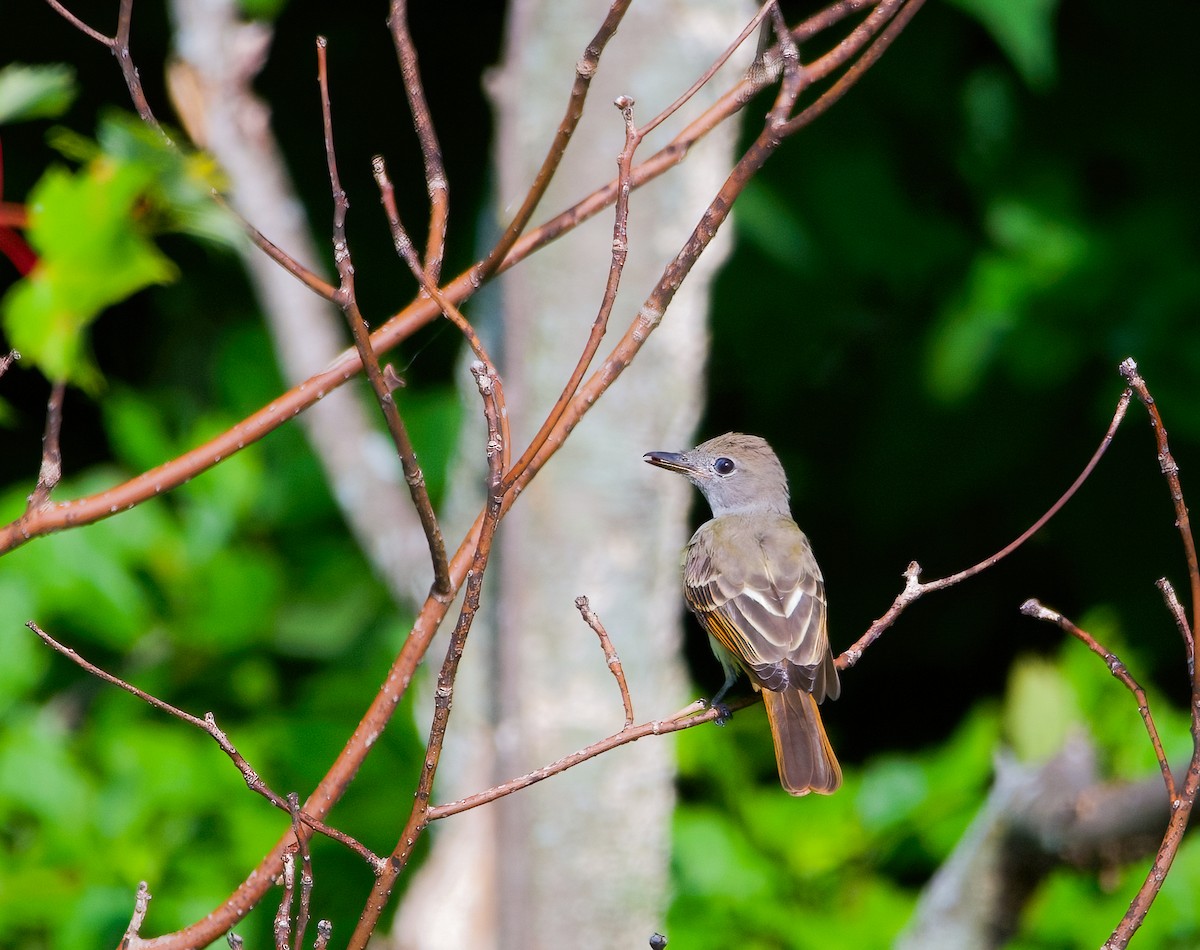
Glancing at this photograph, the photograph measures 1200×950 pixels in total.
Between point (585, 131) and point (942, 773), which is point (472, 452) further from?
point (942, 773)

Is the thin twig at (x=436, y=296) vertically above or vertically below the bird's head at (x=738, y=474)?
below

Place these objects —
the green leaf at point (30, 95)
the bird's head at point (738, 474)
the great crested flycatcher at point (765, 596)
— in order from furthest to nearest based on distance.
Answer: the bird's head at point (738, 474) < the great crested flycatcher at point (765, 596) < the green leaf at point (30, 95)

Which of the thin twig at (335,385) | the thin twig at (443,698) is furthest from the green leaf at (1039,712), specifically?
the thin twig at (443,698)

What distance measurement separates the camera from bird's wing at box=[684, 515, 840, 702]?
262 centimetres

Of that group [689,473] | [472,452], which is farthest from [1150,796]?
[472,452]

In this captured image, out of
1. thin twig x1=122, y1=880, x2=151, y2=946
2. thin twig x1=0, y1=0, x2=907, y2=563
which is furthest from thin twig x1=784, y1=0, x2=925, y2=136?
thin twig x1=122, y1=880, x2=151, y2=946

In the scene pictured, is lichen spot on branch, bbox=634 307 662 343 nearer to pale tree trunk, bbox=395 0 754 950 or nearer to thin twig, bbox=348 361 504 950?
thin twig, bbox=348 361 504 950

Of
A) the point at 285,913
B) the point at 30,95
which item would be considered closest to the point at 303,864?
the point at 285,913

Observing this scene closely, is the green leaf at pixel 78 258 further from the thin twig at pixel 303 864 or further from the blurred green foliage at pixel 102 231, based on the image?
the thin twig at pixel 303 864

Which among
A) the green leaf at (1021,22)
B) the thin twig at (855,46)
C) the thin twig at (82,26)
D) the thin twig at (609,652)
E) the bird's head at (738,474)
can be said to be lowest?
the thin twig at (609,652)

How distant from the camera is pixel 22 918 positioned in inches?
137

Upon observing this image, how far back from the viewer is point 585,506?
334cm

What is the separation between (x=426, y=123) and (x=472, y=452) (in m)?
2.04

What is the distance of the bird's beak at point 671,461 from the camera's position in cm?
278
